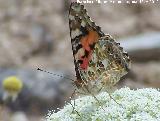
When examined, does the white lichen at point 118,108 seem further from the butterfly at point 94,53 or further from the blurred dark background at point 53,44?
the blurred dark background at point 53,44

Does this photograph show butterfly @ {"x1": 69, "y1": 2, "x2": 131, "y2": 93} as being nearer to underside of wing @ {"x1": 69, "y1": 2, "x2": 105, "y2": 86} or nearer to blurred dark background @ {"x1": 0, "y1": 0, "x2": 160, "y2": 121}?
underside of wing @ {"x1": 69, "y1": 2, "x2": 105, "y2": 86}

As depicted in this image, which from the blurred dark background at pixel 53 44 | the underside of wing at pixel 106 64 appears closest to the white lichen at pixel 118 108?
the underside of wing at pixel 106 64

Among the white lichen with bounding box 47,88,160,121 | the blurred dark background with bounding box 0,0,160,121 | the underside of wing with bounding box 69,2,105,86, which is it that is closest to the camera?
the white lichen with bounding box 47,88,160,121

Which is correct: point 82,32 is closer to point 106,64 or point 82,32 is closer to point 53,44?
point 106,64

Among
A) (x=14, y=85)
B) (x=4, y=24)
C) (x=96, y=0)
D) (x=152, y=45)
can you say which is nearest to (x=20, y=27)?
(x=4, y=24)

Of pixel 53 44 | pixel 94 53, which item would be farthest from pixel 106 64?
pixel 53 44

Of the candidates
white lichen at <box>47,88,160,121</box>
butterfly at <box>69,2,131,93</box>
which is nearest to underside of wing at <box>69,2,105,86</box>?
butterfly at <box>69,2,131,93</box>
